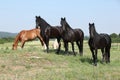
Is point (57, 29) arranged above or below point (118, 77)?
above

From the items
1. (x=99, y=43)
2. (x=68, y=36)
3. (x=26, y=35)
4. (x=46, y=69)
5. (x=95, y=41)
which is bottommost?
(x=46, y=69)

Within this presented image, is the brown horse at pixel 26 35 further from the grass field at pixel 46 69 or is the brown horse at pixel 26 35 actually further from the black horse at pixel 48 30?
the grass field at pixel 46 69

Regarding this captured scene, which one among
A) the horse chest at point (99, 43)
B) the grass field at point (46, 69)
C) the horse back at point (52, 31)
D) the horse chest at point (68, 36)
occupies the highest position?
the horse back at point (52, 31)

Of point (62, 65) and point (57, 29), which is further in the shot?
point (57, 29)

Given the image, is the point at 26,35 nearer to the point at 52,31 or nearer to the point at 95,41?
the point at 52,31

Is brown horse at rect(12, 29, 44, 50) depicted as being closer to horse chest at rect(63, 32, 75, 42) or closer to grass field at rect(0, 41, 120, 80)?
horse chest at rect(63, 32, 75, 42)

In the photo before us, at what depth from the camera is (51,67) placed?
51.5 ft

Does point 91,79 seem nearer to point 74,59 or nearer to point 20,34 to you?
point 74,59

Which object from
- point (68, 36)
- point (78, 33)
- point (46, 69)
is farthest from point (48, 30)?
point (46, 69)

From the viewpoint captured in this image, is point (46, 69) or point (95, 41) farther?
point (95, 41)

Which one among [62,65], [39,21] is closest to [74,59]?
[62,65]

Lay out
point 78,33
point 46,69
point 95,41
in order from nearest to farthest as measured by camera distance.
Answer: point 46,69, point 95,41, point 78,33

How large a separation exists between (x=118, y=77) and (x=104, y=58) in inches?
242

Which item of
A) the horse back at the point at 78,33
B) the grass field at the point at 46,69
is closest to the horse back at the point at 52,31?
the horse back at the point at 78,33
